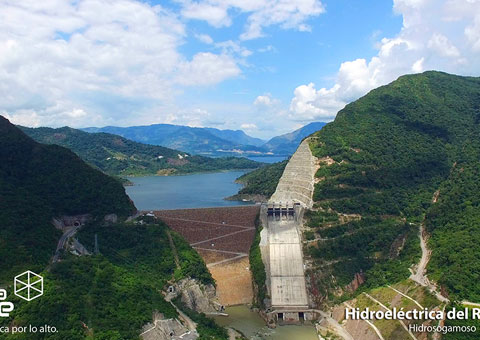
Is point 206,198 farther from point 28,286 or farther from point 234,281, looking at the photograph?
point 28,286

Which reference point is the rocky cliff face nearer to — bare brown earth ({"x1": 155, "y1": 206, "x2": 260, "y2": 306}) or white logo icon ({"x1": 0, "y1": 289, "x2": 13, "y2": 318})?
white logo icon ({"x1": 0, "y1": 289, "x2": 13, "y2": 318})

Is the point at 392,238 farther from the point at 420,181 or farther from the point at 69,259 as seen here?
the point at 69,259

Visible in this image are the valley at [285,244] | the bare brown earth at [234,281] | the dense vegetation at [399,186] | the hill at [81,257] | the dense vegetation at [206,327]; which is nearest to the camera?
the hill at [81,257]

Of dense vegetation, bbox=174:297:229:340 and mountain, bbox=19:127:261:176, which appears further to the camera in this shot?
mountain, bbox=19:127:261:176

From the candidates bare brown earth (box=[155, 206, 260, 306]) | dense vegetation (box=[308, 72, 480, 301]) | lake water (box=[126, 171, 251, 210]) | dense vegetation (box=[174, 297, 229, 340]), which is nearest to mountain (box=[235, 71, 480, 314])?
dense vegetation (box=[308, 72, 480, 301])

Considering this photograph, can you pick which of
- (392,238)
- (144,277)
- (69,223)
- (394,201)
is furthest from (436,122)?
(69,223)

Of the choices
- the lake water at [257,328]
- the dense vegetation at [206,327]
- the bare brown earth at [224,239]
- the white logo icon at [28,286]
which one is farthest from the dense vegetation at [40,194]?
the lake water at [257,328]

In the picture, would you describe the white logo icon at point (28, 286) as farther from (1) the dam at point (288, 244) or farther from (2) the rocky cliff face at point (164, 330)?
(1) the dam at point (288, 244)
